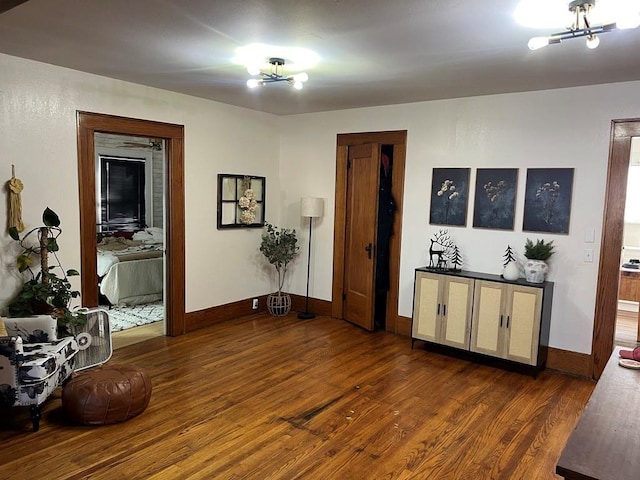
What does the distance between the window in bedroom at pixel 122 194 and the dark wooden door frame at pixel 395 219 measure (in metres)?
4.00

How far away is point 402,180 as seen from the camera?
5.14 metres

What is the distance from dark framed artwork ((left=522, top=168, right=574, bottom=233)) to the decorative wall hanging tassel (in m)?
4.31

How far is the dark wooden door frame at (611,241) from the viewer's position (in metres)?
3.87

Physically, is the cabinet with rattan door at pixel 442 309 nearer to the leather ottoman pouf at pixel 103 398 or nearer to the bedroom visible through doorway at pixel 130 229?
the leather ottoman pouf at pixel 103 398

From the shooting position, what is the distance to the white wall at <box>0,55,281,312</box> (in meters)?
3.67

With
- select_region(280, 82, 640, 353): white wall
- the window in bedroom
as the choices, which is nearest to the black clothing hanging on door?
select_region(280, 82, 640, 353): white wall

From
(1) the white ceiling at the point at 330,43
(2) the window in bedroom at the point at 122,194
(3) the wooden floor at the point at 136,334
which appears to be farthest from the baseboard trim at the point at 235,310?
(2) the window in bedroom at the point at 122,194

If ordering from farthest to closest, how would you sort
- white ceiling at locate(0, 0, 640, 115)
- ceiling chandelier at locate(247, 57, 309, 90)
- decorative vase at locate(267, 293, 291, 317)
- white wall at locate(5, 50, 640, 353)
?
decorative vase at locate(267, 293, 291, 317)
white wall at locate(5, 50, 640, 353)
ceiling chandelier at locate(247, 57, 309, 90)
white ceiling at locate(0, 0, 640, 115)

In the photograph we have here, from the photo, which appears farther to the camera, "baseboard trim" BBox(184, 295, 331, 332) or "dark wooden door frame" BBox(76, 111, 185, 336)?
"baseboard trim" BBox(184, 295, 331, 332)

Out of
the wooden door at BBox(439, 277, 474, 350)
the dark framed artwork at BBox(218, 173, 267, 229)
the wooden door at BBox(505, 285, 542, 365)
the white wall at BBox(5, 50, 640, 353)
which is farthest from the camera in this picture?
the dark framed artwork at BBox(218, 173, 267, 229)

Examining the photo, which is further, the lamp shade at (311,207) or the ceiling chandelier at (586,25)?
the lamp shade at (311,207)

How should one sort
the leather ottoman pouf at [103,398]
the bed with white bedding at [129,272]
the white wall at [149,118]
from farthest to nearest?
1. the bed with white bedding at [129,272]
2. the white wall at [149,118]
3. the leather ottoman pouf at [103,398]

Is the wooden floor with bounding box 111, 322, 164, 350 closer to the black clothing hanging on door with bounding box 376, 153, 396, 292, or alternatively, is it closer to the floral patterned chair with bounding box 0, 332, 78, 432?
the floral patterned chair with bounding box 0, 332, 78, 432

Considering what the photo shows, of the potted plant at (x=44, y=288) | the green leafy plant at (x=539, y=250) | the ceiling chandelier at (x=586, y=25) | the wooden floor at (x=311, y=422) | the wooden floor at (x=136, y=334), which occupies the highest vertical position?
the ceiling chandelier at (x=586, y=25)
